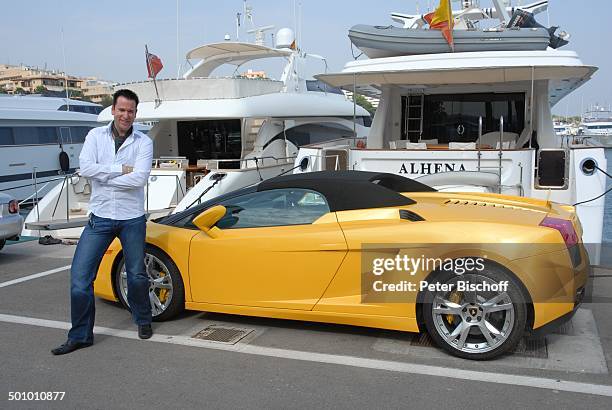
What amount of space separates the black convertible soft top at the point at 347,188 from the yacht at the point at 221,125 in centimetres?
586

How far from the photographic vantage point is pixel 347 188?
468 centimetres

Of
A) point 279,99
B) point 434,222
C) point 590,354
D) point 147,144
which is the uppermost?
point 279,99

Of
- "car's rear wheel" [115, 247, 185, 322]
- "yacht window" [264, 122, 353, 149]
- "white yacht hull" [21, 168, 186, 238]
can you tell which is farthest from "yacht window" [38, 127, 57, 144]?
"car's rear wheel" [115, 247, 185, 322]

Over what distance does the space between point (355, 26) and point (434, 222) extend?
6.52 metres

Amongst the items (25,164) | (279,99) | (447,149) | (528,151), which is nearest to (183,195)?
(279,99)

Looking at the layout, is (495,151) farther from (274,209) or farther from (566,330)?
(274,209)

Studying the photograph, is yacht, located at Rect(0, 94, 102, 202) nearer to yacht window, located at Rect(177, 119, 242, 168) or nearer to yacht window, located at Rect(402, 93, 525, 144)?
yacht window, located at Rect(177, 119, 242, 168)

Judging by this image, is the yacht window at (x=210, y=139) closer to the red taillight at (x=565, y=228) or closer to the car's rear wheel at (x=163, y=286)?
the car's rear wheel at (x=163, y=286)

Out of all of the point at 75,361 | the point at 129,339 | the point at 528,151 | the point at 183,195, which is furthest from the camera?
the point at 183,195

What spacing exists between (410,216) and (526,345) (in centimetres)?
133

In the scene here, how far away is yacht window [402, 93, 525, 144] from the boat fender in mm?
13377

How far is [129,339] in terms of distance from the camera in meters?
4.77

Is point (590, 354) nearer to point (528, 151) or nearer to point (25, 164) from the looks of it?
point (528, 151)

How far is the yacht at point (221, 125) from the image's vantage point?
1172 cm
